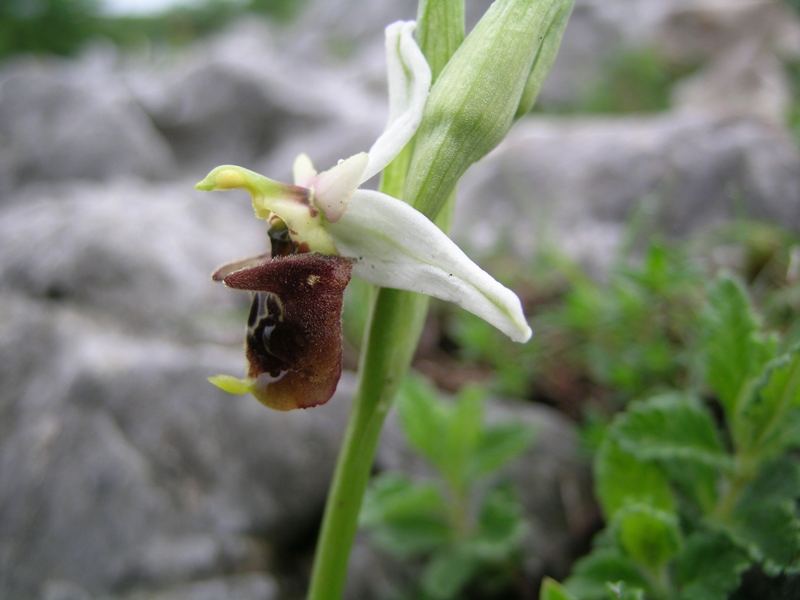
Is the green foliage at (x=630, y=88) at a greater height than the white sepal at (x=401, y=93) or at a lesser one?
lesser

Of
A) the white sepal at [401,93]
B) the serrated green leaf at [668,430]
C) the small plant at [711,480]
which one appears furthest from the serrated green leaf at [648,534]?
the white sepal at [401,93]

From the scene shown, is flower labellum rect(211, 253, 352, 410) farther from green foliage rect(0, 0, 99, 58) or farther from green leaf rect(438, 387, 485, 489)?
green foliage rect(0, 0, 99, 58)

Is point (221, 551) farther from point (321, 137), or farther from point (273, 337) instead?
point (321, 137)

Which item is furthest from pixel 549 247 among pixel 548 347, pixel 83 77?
pixel 83 77

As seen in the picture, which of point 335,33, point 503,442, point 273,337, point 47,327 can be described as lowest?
point 335,33

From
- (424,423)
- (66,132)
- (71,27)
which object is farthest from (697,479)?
(71,27)

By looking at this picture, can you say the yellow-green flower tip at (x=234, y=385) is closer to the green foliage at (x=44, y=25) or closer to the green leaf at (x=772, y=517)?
the green leaf at (x=772, y=517)

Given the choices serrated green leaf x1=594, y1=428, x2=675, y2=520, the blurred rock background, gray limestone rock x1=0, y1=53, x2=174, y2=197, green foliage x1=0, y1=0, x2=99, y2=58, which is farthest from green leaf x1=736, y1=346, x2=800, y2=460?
green foliage x1=0, y1=0, x2=99, y2=58
